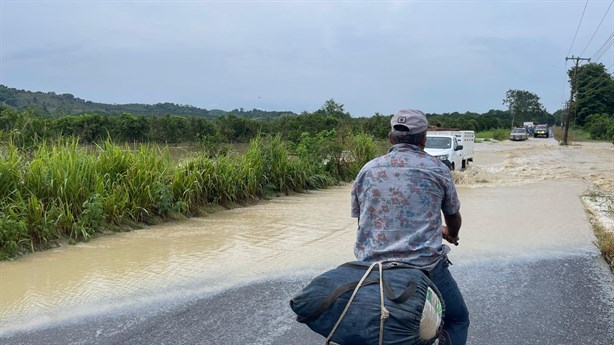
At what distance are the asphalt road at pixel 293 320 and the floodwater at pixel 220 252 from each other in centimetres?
41

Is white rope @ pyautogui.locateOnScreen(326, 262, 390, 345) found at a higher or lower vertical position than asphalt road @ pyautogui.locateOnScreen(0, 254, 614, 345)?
higher

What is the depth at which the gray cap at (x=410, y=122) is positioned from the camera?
3.05m

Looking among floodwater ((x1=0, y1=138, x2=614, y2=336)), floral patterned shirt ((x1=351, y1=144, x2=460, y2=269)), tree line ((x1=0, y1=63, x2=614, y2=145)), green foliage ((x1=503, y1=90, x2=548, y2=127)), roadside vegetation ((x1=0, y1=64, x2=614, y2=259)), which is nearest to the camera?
floral patterned shirt ((x1=351, y1=144, x2=460, y2=269))

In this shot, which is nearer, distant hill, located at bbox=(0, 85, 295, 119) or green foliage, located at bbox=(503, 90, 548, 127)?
distant hill, located at bbox=(0, 85, 295, 119)

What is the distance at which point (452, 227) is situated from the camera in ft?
11.0

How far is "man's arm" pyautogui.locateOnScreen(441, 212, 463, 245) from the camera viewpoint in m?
3.27

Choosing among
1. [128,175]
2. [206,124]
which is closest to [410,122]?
[128,175]

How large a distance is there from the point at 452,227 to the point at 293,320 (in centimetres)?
229

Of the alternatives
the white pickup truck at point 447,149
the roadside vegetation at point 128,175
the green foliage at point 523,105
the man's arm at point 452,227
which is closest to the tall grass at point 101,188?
the roadside vegetation at point 128,175

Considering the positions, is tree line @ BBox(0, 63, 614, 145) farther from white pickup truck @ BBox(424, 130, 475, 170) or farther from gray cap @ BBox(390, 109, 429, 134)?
gray cap @ BBox(390, 109, 429, 134)

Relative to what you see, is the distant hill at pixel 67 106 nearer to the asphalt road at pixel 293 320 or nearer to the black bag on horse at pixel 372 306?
the asphalt road at pixel 293 320

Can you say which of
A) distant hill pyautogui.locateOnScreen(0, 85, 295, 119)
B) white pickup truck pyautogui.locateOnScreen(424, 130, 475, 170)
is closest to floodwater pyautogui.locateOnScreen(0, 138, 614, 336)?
→ white pickup truck pyautogui.locateOnScreen(424, 130, 475, 170)

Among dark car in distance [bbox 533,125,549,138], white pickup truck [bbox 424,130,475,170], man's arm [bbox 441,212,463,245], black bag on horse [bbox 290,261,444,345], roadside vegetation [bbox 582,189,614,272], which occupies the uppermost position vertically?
man's arm [bbox 441,212,463,245]

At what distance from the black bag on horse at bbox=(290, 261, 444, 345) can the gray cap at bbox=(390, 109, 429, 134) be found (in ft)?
2.71
